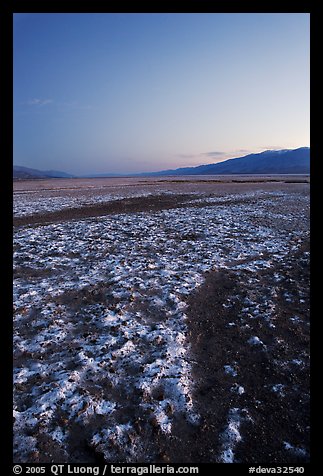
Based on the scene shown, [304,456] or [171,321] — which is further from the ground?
[171,321]

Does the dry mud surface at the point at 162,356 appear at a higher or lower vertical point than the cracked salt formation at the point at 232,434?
higher

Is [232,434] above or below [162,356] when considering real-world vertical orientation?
below

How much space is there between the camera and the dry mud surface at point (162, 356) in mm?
4086

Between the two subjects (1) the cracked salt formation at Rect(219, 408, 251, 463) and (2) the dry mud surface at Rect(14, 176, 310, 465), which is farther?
(2) the dry mud surface at Rect(14, 176, 310, 465)

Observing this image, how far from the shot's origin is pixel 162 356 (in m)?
5.99

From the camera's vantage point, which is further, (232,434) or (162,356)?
(162,356)

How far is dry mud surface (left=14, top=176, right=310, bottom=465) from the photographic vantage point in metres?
4.09

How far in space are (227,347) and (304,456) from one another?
8.37 feet

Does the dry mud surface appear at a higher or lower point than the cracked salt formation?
higher

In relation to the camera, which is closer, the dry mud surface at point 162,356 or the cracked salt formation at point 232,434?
the cracked salt formation at point 232,434

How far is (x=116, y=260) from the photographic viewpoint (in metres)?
11.9

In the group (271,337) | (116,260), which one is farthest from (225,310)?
(116,260)
